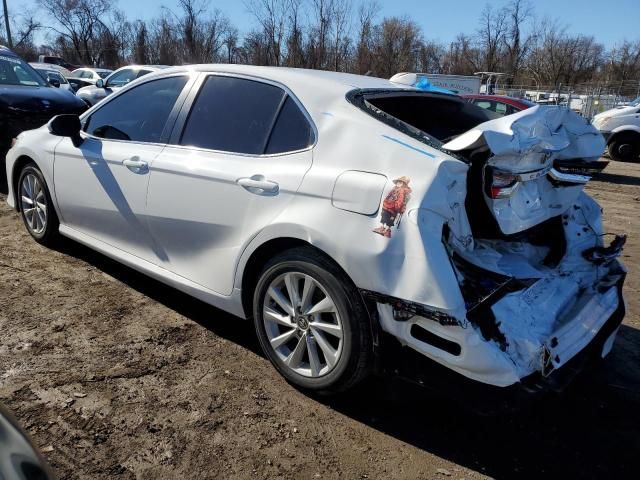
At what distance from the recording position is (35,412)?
8.56 feet

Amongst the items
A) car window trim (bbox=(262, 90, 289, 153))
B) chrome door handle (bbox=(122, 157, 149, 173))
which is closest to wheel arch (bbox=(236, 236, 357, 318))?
car window trim (bbox=(262, 90, 289, 153))

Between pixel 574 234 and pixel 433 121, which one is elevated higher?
pixel 433 121

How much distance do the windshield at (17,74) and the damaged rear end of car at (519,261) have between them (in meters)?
7.02

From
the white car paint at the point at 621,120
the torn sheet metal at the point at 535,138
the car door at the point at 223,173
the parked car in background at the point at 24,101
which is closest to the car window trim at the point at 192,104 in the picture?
the car door at the point at 223,173

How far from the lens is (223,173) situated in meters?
3.00

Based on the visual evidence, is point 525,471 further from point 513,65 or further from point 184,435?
point 513,65

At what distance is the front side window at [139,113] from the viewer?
3.58m

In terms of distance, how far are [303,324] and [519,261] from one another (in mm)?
1166

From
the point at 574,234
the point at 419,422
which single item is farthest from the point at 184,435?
the point at 574,234

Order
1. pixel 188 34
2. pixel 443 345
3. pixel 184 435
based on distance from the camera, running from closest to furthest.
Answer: pixel 443 345 → pixel 184 435 → pixel 188 34

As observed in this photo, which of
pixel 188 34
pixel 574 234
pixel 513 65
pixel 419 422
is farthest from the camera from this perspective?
pixel 513 65

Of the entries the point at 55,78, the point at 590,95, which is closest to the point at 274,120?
the point at 55,78

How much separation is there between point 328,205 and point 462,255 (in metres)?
0.66

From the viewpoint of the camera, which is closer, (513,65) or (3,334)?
(3,334)
